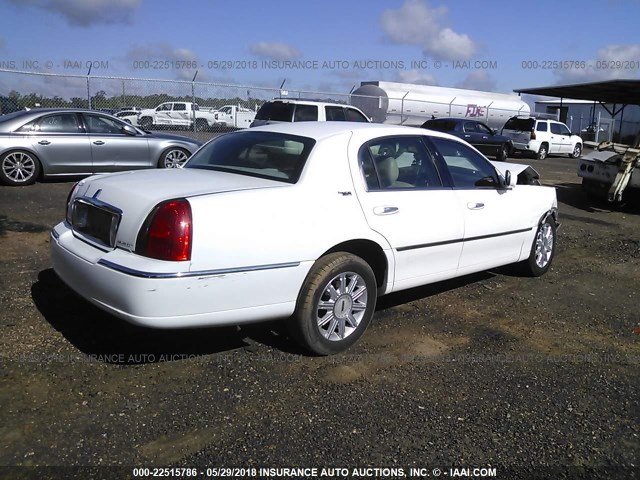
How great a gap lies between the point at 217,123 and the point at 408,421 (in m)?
20.5

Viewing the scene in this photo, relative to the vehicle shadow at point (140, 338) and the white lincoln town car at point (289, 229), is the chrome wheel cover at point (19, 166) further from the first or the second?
the white lincoln town car at point (289, 229)

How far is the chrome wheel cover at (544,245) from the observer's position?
19.6 ft

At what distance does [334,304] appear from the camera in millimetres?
3916

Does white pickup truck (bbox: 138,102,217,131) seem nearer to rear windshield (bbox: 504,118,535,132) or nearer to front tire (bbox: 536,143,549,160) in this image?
rear windshield (bbox: 504,118,535,132)

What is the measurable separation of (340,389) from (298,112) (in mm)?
11408

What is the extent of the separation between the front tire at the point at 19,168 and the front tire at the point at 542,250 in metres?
8.50

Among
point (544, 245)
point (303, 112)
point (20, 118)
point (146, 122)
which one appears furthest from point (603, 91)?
point (20, 118)

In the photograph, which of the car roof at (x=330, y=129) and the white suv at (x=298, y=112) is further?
the white suv at (x=298, y=112)

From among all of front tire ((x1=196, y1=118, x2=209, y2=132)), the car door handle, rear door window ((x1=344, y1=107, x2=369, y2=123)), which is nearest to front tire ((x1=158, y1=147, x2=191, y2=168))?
rear door window ((x1=344, y1=107, x2=369, y2=123))

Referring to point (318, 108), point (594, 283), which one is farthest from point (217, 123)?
point (594, 283)

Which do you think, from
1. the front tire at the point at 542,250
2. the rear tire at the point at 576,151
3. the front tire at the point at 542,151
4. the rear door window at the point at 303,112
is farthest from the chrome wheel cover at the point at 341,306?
the rear tire at the point at 576,151

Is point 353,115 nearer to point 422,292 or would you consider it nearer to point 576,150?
point 422,292

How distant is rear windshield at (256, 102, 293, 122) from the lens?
46.5ft

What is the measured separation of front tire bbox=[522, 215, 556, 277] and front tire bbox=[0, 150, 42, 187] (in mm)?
8503
